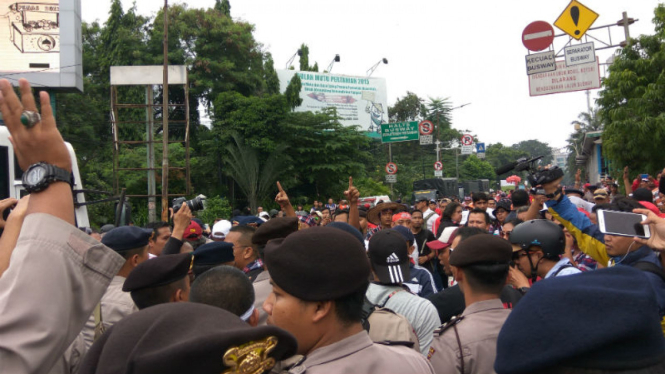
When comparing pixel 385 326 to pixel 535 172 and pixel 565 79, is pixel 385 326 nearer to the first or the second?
pixel 535 172

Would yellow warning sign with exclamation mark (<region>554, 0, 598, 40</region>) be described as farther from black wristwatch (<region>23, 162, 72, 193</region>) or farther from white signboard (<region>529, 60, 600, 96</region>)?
black wristwatch (<region>23, 162, 72, 193</region>)

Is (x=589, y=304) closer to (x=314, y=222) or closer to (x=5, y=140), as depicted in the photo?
(x=5, y=140)

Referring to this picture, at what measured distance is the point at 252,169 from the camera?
28984 mm

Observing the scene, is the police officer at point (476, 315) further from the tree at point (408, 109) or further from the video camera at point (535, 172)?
the tree at point (408, 109)

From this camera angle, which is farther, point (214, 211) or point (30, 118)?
point (214, 211)

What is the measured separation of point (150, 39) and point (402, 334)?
32.7 meters

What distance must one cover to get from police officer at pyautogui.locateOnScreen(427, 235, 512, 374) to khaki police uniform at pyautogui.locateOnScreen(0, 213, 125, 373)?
1557 mm

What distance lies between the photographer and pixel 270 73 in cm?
3731

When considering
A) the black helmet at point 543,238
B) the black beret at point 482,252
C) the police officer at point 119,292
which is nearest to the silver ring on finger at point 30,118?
the police officer at point 119,292

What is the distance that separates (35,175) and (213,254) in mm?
2789

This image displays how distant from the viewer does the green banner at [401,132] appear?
33.3 metres

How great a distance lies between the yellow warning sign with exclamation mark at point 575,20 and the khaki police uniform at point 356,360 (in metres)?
11.4

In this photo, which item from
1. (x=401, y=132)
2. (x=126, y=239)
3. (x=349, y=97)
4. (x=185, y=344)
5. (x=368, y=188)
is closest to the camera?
(x=185, y=344)

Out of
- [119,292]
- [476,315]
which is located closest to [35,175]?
[119,292]
